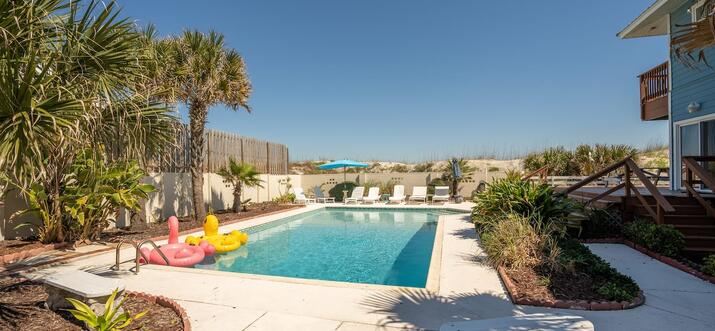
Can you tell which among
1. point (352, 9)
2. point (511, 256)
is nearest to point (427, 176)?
point (352, 9)

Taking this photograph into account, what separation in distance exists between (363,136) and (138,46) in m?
28.4

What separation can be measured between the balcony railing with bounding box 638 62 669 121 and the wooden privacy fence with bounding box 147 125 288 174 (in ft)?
46.3

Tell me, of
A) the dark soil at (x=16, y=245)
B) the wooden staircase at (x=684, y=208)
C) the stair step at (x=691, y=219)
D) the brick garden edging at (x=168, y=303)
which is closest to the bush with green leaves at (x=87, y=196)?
the dark soil at (x=16, y=245)

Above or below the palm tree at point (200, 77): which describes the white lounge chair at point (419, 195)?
below

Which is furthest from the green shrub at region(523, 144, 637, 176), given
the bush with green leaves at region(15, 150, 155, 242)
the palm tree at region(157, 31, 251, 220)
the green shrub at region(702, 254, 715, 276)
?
the bush with green leaves at region(15, 150, 155, 242)

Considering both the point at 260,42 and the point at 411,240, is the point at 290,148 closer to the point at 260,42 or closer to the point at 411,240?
the point at 260,42

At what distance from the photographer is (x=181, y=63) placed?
34.5ft

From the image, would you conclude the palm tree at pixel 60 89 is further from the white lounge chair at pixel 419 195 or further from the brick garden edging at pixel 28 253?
the white lounge chair at pixel 419 195

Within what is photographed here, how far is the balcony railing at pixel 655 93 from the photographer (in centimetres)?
1091

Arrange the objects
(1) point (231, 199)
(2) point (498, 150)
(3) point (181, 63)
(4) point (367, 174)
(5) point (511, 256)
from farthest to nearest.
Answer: (2) point (498, 150)
(4) point (367, 174)
(1) point (231, 199)
(3) point (181, 63)
(5) point (511, 256)

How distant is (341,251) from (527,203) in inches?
169

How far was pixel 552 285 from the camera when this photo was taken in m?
4.65

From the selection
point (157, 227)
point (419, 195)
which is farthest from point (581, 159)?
point (157, 227)

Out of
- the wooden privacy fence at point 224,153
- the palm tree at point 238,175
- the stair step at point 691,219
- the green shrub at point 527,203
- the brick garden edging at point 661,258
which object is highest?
the wooden privacy fence at point 224,153
